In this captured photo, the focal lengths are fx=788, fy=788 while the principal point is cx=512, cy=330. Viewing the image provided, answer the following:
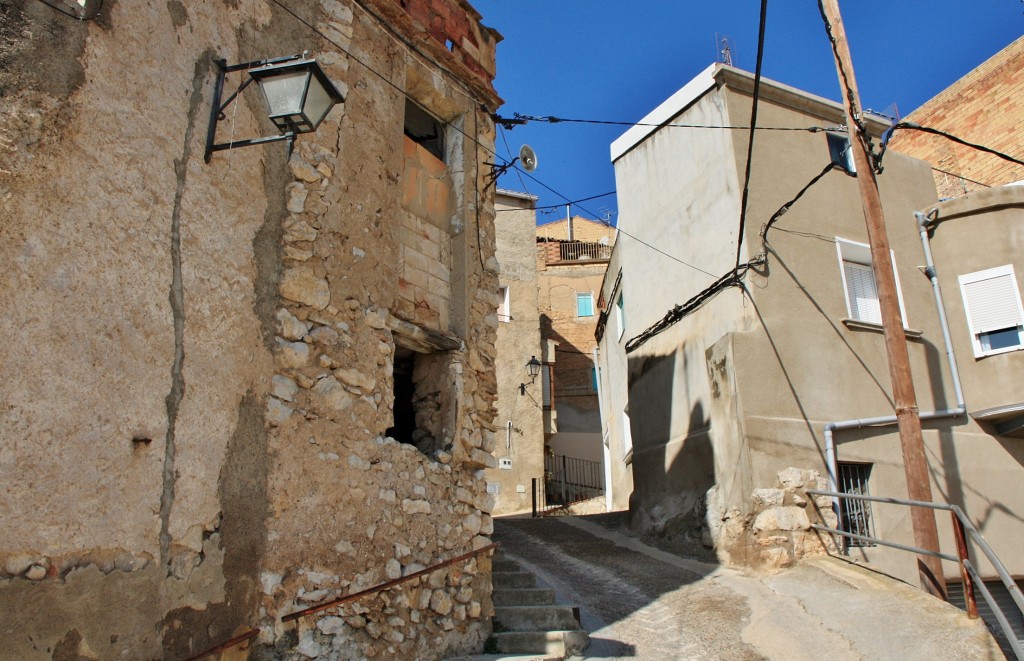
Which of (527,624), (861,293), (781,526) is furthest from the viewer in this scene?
(861,293)

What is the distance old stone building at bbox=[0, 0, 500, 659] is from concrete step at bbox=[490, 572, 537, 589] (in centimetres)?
99

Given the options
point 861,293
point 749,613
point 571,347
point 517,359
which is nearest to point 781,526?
point 749,613

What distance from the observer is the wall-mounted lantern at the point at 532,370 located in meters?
21.6

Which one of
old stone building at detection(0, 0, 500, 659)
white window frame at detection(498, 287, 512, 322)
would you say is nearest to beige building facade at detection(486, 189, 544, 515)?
white window frame at detection(498, 287, 512, 322)

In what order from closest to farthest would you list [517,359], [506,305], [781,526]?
[781,526]
[517,359]
[506,305]

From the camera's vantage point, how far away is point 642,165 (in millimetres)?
14164

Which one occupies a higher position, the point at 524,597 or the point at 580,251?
the point at 580,251

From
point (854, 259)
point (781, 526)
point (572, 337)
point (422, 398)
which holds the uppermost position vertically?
point (572, 337)

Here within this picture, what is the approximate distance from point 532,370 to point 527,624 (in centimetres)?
1475

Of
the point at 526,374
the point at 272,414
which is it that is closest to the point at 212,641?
the point at 272,414

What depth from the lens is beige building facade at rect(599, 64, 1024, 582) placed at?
9.91m

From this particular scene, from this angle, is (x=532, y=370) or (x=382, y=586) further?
(x=532, y=370)

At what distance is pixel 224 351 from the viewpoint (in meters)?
5.20

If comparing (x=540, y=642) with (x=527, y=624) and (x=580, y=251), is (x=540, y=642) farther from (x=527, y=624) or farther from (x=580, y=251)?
(x=580, y=251)
